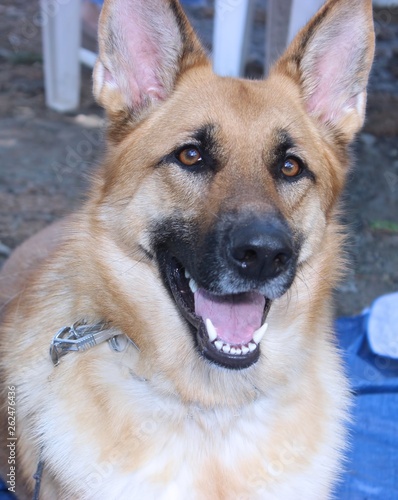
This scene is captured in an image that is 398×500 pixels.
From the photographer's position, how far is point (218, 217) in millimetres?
2461

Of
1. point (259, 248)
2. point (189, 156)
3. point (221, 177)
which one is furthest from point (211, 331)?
point (189, 156)

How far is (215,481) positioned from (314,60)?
72.6 inches

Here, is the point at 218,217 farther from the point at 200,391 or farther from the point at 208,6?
the point at 208,6

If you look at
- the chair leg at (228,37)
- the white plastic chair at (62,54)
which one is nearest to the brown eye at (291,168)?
the chair leg at (228,37)

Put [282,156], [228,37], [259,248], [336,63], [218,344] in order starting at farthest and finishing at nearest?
[228,37] < [336,63] < [282,156] < [218,344] < [259,248]

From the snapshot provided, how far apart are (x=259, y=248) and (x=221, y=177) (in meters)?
0.44

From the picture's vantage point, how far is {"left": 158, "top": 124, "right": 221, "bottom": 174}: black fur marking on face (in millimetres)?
2656

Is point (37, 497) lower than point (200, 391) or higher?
lower

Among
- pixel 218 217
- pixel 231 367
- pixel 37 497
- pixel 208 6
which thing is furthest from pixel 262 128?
pixel 208 6

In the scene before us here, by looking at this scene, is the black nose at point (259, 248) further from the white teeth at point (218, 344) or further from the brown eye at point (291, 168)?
the brown eye at point (291, 168)

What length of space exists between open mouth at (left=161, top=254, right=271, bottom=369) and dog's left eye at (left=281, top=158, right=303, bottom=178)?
526 mm

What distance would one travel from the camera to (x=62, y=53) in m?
7.39

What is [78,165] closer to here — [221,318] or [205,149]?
[205,149]

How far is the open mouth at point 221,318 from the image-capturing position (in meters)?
2.47
